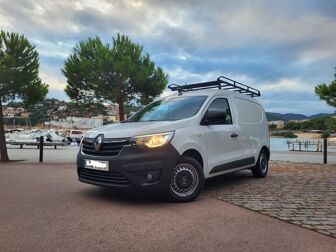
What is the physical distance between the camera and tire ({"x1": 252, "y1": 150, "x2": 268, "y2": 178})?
8.24 meters

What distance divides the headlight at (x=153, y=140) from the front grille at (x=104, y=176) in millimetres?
564

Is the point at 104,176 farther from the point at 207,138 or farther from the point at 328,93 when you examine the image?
the point at 328,93

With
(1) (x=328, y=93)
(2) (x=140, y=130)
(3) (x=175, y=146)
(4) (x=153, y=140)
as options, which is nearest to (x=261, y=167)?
(3) (x=175, y=146)

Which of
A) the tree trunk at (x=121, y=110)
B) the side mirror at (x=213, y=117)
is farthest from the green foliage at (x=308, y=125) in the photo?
the side mirror at (x=213, y=117)

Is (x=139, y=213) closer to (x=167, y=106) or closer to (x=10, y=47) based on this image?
(x=167, y=106)

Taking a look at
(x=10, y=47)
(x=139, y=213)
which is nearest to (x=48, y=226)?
(x=139, y=213)

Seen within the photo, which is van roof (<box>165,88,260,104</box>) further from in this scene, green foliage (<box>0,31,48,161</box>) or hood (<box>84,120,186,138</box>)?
green foliage (<box>0,31,48,161</box>)

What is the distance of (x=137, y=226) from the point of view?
13.5 feet

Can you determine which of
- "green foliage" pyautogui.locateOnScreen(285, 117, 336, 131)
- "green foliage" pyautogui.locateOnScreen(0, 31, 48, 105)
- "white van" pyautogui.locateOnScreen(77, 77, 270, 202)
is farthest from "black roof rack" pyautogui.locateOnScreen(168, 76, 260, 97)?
"green foliage" pyautogui.locateOnScreen(285, 117, 336, 131)

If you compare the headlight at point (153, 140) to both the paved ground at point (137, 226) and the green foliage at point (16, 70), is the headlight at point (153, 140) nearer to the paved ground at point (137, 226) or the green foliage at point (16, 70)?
the paved ground at point (137, 226)

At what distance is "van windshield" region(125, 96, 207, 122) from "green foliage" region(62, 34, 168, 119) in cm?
1069

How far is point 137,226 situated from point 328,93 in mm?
15417

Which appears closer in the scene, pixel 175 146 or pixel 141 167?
pixel 141 167

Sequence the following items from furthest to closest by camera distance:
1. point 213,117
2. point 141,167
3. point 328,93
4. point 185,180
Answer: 1. point 328,93
2. point 213,117
3. point 185,180
4. point 141,167
